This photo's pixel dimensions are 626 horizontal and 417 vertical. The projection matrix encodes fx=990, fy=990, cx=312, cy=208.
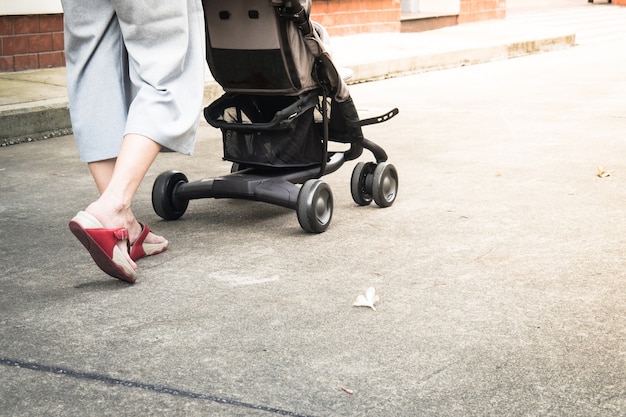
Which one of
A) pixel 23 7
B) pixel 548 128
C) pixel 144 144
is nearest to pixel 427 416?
pixel 144 144

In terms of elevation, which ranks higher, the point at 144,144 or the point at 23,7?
the point at 23,7

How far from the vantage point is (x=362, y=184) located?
4.38 m

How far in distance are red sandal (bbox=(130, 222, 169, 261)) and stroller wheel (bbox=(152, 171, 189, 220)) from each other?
1.52 feet

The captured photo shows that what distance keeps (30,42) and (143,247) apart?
19.8ft

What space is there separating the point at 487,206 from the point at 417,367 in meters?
2.01

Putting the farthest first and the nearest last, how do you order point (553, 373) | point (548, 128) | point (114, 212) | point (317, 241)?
point (548, 128)
point (317, 241)
point (114, 212)
point (553, 373)

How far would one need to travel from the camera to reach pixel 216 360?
254 cm

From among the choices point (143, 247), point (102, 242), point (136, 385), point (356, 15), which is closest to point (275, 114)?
point (143, 247)

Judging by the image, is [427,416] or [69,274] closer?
[427,416]

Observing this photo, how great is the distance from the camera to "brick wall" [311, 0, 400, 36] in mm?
13466

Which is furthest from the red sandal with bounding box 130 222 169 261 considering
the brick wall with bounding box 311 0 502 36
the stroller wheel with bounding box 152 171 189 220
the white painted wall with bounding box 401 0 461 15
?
the white painted wall with bounding box 401 0 461 15

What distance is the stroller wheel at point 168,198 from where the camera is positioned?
4064 millimetres

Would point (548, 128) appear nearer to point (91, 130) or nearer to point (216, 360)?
point (91, 130)

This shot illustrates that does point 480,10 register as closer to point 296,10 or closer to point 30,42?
point 30,42
